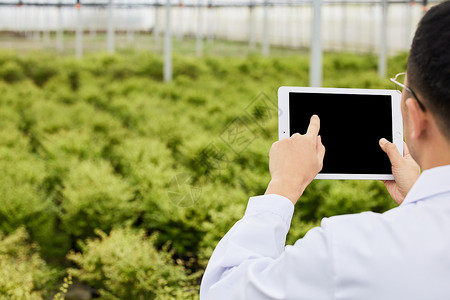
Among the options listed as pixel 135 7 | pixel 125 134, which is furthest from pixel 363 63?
pixel 125 134

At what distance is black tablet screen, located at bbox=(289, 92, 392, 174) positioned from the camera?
4.55 ft

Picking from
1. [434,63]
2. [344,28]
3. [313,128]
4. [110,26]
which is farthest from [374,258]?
[344,28]

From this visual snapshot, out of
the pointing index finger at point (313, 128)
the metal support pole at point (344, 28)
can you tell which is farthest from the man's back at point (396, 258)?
the metal support pole at point (344, 28)

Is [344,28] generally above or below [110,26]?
above

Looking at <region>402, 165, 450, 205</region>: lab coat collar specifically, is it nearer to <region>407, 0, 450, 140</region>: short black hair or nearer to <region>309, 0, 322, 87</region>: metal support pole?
<region>407, 0, 450, 140</region>: short black hair

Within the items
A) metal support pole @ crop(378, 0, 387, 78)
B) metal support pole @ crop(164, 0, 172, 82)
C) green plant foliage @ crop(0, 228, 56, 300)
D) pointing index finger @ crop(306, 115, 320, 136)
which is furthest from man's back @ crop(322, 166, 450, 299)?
metal support pole @ crop(164, 0, 172, 82)

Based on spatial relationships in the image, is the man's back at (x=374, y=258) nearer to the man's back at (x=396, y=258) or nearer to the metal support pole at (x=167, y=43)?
the man's back at (x=396, y=258)

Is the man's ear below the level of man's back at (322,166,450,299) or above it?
above

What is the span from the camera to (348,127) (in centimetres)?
143

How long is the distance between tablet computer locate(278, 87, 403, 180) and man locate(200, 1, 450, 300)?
423 millimetres

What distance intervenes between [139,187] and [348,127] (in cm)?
364

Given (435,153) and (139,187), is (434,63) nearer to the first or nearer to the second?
(435,153)

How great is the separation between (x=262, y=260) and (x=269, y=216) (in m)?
0.11

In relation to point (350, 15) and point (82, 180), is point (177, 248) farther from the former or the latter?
point (350, 15)
